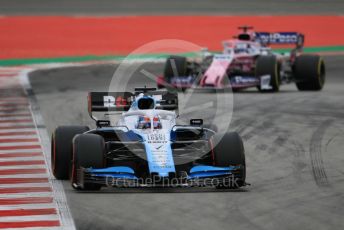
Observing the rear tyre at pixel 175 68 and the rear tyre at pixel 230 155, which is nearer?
the rear tyre at pixel 230 155

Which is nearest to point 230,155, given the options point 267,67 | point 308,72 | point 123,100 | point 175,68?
point 123,100

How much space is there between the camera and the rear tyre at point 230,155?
1553cm

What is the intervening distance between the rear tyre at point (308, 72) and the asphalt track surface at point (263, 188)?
2.66 meters

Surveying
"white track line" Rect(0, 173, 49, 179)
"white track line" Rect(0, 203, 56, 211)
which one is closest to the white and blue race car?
"white track line" Rect(0, 173, 49, 179)

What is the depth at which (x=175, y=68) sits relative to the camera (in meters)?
33.2

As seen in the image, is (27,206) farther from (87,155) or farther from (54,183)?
(54,183)

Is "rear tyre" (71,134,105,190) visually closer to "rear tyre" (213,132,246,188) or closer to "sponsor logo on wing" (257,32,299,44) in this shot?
"rear tyre" (213,132,246,188)

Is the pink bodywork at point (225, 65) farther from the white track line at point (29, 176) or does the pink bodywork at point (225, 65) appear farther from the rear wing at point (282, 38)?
the white track line at point (29, 176)

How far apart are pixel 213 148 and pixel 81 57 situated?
29.5 metres

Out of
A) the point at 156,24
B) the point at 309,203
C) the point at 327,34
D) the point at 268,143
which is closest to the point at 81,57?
the point at 156,24

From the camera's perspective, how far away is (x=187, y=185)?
1525 centimetres

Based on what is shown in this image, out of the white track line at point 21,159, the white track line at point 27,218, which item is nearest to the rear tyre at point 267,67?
the white track line at point 21,159

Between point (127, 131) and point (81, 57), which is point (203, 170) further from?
point (81, 57)

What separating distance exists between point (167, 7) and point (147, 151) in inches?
1778
